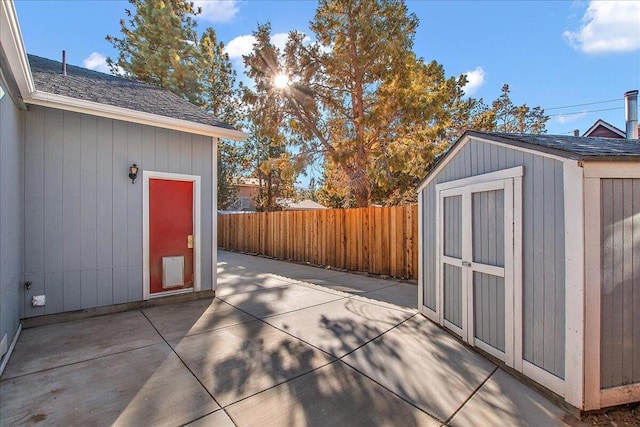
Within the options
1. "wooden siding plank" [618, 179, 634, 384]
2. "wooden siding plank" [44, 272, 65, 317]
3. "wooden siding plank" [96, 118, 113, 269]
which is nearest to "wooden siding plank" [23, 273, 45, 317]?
"wooden siding plank" [44, 272, 65, 317]

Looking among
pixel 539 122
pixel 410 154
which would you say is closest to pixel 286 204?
pixel 410 154

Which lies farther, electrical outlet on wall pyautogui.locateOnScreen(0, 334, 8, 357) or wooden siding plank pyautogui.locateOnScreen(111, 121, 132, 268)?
wooden siding plank pyautogui.locateOnScreen(111, 121, 132, 268)

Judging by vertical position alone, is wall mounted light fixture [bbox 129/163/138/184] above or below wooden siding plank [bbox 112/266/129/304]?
above

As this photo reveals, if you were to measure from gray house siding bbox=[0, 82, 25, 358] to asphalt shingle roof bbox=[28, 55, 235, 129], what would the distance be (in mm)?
723

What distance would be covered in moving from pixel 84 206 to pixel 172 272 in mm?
1631

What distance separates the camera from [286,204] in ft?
70.5

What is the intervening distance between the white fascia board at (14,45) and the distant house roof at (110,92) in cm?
65

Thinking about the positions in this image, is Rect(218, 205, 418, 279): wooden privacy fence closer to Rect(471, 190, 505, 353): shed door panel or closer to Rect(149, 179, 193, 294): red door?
Rect(471, 190, 505, 353): shed door panel

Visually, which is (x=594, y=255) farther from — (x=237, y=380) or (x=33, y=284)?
(x=33, y=284)

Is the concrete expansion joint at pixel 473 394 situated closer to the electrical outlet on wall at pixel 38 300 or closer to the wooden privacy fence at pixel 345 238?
the wooden privacy fence at pixel 345 238

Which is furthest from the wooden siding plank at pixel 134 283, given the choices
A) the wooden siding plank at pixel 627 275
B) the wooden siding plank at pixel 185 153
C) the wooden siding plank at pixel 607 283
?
the wooden siding plank at pixel 627 275

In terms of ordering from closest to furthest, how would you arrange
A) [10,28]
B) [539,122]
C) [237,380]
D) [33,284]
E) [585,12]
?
[10,28]
[237,380]
[33,284]
[585,12]
[539,122]

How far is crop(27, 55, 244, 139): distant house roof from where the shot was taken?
14.0 ft

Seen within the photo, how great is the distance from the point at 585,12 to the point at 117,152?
11480mm
